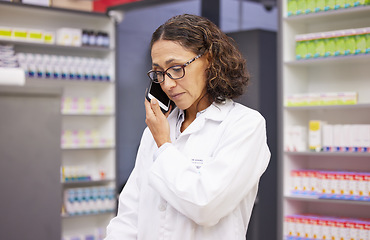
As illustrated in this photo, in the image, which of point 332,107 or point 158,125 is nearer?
point 158,125

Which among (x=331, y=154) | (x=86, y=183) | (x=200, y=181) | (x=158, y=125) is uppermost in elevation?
(x=158, y=125)

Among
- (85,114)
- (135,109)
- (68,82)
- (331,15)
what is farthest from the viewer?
(135,109)

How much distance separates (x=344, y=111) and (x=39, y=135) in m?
3.58

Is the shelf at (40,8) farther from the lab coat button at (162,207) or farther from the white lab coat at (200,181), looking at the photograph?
the lab coat button at (162,207)

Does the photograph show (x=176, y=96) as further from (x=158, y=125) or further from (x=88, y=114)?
(x=88, y=114)

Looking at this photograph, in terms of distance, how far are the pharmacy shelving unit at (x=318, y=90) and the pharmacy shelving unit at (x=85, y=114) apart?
275 centimetres

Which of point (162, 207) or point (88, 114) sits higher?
point (88, 114)

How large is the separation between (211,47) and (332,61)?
310 cm

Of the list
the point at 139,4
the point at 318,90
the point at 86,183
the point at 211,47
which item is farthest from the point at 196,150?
the point at 86,183

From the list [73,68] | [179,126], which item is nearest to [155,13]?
[73,68]

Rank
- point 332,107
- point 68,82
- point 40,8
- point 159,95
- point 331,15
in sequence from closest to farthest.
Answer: point 159,95, point 332,107, point 331,15, point 40,8, point 68,82

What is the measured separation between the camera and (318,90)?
196 inches

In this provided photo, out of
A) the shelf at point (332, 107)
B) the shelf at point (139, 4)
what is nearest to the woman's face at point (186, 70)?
the shelf at point (332, 107)

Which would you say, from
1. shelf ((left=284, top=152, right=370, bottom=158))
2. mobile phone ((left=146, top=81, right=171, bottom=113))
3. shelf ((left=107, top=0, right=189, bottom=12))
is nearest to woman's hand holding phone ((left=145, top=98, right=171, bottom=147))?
mobile phone ((left=146, top=81, right=171, bottom=113))
